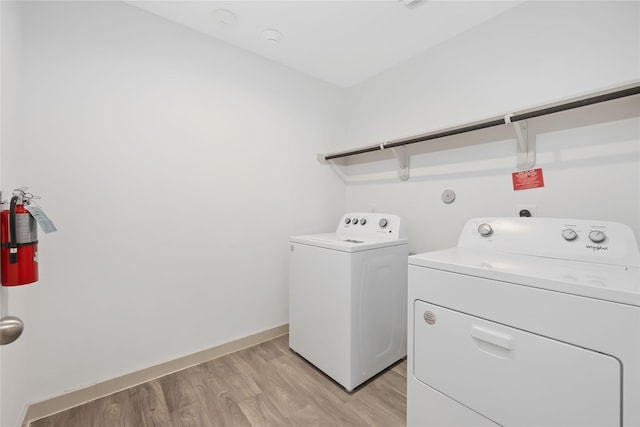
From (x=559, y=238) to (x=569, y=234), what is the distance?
0.04m

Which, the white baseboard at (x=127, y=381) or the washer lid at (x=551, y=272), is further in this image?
the white baseboard at (x=127, y=381)

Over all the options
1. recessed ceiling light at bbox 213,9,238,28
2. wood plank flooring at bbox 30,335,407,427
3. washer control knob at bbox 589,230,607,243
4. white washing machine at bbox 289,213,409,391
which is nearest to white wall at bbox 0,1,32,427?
wood plank flooring at bbox 30,335,407,427

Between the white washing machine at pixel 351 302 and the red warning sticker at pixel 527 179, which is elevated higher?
the red warning sticker at pixel 527 179

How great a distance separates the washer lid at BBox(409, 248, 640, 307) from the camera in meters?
0.72

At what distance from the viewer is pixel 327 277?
1611mm

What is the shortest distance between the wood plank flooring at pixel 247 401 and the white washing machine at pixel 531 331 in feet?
1.26

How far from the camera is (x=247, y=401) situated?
1431mm

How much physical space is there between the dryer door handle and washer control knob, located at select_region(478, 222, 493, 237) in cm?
59

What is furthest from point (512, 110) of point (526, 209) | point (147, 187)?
point (147, 187)

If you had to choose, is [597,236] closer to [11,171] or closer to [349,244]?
[349,244]

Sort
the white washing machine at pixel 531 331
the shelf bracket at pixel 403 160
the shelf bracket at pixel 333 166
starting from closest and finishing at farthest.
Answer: the white washing machine at pixel 531 331
the shelf bracket at pixel 403 160
the shelf bracket at pixel 333 166

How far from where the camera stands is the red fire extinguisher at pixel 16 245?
0.90 meters

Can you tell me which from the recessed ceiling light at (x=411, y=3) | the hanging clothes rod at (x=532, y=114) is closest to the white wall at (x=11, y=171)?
the recessed ceiling light at (x=411, y=3)

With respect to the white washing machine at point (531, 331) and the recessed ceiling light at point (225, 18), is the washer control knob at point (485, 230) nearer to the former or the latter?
the white washing machine at point (531, 331)
